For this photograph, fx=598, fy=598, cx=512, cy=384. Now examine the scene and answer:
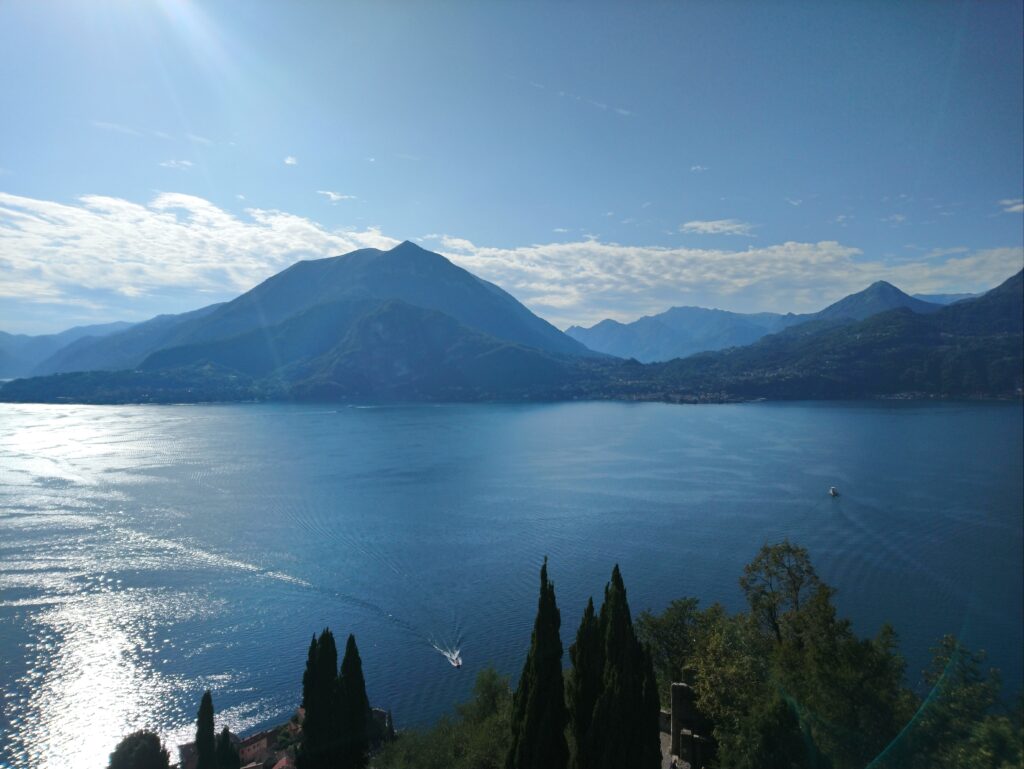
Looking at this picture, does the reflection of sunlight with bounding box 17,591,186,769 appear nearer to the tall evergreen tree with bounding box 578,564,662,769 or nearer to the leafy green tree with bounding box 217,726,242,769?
the leafy green tree with bounding box 217,726,242,769

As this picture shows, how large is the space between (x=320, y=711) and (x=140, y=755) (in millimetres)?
6444

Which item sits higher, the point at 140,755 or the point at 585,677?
the point at 585,677

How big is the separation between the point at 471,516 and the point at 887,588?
32454 millimetres

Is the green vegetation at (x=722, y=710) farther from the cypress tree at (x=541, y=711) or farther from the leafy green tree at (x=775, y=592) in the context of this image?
the leafy green tree at (x=775, y=592)

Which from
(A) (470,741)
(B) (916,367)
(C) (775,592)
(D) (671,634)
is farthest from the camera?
(B) (916,367)

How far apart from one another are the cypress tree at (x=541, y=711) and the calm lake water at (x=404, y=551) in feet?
50.4

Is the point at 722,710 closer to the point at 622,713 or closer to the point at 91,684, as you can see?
the point at 622,713

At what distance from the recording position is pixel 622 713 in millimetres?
11750

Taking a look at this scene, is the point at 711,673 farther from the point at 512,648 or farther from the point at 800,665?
the point at 512,648

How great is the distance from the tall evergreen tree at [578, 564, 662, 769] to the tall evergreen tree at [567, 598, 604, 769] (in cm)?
80

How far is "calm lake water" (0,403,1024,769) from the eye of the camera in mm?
27922

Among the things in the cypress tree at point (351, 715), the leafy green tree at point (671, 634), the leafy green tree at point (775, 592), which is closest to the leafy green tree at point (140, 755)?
the cypress tree at point (351, 715)

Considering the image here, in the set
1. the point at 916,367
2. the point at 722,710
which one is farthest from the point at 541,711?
the point at 916,367

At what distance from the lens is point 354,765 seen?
57.6 ft
